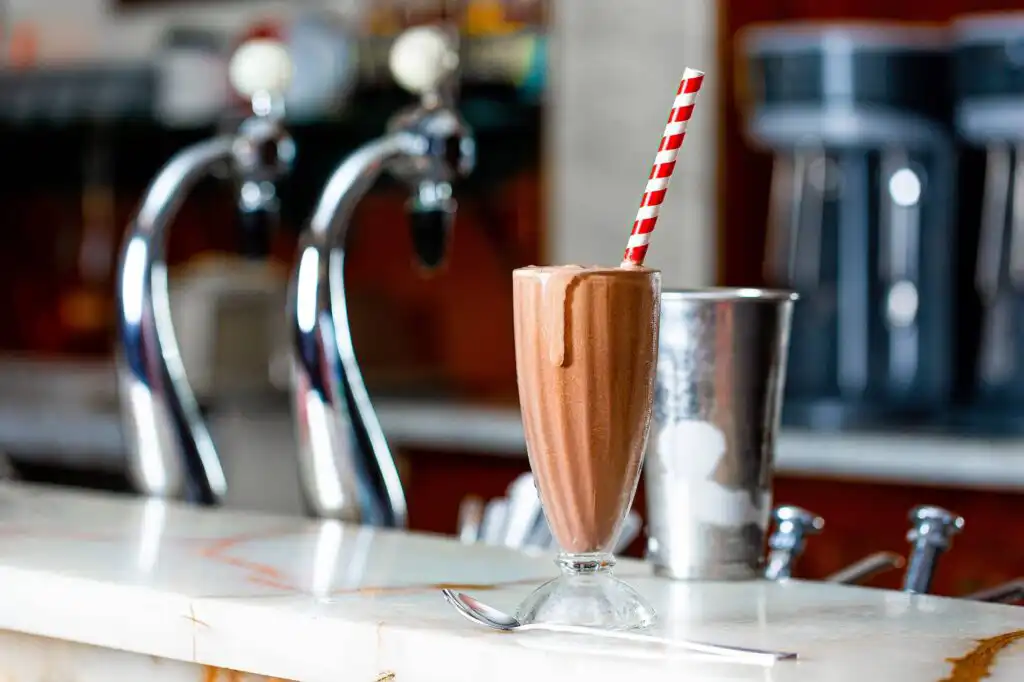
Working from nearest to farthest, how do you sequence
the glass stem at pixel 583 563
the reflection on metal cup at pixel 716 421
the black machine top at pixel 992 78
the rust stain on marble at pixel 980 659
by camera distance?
the rust stain on marble at pixel 980 659
the glass stem at pixel 583 563
the reflection on metal cup at pixel 716 421
the black machine top at pixel 992 78

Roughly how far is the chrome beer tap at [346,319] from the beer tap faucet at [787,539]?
0.38 metres

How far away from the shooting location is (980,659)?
756 millimetres

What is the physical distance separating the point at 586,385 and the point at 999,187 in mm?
1934

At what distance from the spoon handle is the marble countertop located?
0.03 feet

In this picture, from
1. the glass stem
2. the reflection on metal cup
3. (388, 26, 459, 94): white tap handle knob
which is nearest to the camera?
the glass stem

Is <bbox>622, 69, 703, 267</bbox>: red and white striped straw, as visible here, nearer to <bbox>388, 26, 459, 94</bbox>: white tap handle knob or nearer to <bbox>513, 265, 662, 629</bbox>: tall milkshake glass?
<bbox>513, 265, 662, 629</bbox>: tall milkshake glass

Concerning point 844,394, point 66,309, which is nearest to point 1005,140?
point 844,394

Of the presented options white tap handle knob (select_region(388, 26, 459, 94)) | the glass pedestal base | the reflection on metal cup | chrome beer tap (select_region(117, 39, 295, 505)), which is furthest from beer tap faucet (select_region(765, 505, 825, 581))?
chrome beer tap (select_region(117, 39, 295, 505))

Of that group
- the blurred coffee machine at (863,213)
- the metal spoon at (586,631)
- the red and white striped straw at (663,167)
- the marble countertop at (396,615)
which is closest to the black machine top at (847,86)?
the blurred coffee machine at (863,213)

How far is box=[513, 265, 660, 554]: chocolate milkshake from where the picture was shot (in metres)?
0.81

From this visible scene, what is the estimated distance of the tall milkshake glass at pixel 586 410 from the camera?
0.81 metres

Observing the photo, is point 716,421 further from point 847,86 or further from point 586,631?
point 847,86

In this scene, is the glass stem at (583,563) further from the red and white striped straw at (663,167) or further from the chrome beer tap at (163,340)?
the chrome beer tap at (163,340)

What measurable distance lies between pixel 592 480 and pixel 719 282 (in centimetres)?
218
